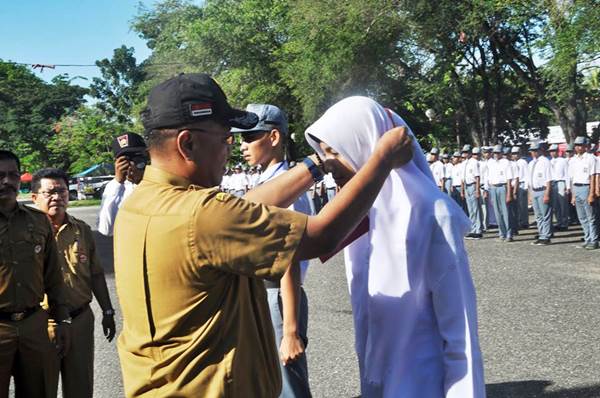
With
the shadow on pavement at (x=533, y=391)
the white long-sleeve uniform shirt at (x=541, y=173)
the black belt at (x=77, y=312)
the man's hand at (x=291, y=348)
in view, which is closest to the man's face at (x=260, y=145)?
the man's hand at (x=291, y=348)

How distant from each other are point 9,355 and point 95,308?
5662mm

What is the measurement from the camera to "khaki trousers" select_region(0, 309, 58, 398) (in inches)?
135

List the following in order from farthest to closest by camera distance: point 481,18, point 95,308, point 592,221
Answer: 1. point 481,18
2. point 592,221
3. point 95,308

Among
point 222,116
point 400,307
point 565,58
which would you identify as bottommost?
point 400,307

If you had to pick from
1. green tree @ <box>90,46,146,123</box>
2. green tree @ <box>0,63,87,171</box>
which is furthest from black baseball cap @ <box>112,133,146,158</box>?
green tree @ <box>90,46,146,123</box>

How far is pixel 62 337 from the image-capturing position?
3.76 meters

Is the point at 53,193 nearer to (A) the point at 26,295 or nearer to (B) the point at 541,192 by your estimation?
(A) the point at 26,295

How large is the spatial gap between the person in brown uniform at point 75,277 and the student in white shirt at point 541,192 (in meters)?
10.7

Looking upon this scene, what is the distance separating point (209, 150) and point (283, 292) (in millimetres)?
1326

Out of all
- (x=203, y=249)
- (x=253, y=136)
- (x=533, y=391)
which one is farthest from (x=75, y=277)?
(x=533, y=391)

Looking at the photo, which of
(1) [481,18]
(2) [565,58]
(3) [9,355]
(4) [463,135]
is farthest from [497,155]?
(4) [463,135]

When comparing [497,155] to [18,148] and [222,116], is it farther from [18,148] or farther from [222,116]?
[18,148]

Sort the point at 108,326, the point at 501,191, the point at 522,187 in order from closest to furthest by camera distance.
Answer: the point at 108,326 < the point at 501,191 < the point at 522,187

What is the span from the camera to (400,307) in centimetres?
224
